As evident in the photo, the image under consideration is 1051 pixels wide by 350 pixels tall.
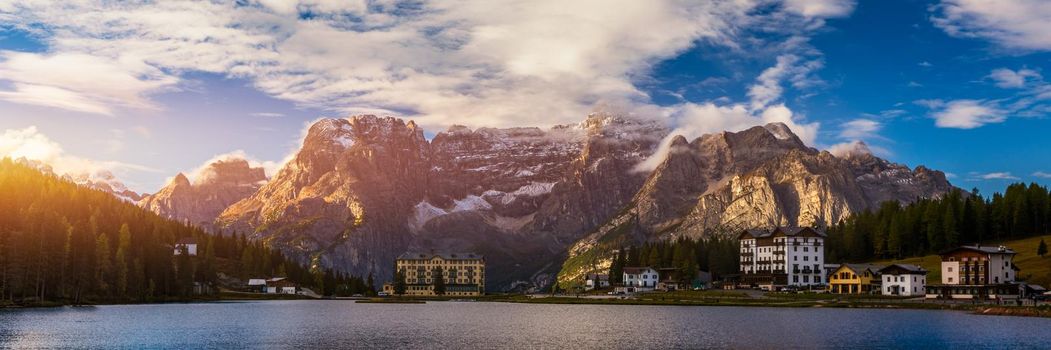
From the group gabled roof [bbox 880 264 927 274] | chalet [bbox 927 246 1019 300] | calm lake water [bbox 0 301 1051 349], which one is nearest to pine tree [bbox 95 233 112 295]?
calm lake water [bbox 0 301 1051 349]

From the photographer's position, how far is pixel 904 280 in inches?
7426

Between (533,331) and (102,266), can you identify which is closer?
(533,331)

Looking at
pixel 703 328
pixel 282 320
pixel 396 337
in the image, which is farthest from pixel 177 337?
pixel 703 328

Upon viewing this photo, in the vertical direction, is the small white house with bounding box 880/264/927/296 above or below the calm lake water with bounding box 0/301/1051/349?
above

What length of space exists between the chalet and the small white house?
4.27 metres

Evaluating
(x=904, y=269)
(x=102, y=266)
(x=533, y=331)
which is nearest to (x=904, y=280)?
(x=904, y=269)

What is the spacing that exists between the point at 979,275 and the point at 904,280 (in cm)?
1448

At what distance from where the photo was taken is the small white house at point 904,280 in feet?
614

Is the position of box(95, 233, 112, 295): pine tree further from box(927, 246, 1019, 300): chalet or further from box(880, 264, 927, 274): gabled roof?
box(927, 246, 1019, 300): chalet

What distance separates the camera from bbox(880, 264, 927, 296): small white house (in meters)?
187

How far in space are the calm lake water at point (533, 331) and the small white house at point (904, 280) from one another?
45762 millimetres

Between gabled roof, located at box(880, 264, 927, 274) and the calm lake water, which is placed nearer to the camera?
the calm lake water

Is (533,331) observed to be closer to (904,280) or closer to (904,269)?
(904,269)

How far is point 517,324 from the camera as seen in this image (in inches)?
4756
